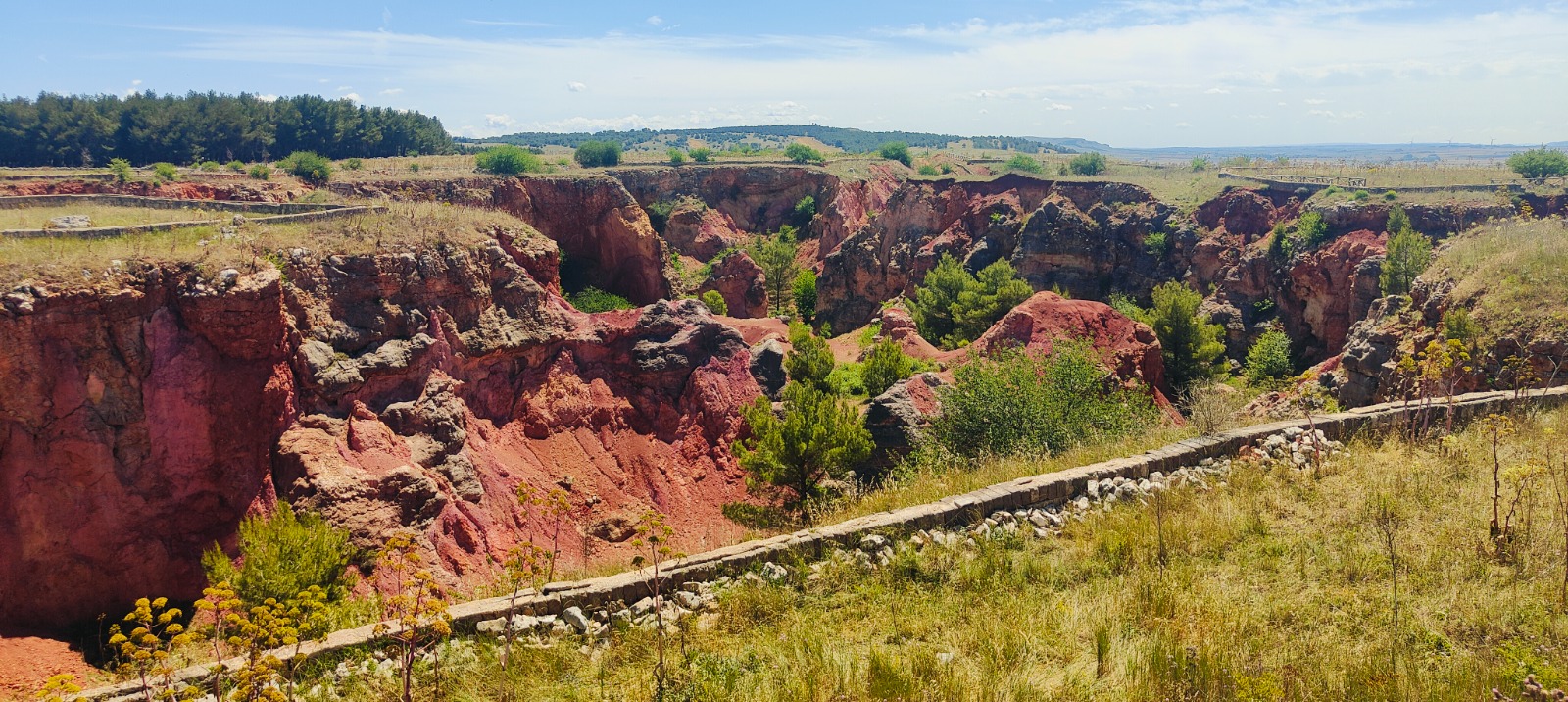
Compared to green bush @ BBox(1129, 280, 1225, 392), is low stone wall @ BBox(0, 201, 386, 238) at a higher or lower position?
higher

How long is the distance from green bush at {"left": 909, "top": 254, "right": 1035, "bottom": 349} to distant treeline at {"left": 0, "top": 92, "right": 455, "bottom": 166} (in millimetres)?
42756

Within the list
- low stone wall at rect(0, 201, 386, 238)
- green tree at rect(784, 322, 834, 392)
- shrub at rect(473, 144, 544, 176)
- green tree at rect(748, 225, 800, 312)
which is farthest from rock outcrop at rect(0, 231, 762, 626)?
shrub at rect(473, 144, 544, 176)

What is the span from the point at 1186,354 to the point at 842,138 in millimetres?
179651

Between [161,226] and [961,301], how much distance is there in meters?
26.5

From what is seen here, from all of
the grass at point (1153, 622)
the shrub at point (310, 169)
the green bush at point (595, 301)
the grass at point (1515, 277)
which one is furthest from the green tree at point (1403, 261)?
the shrub at point (310, 169)

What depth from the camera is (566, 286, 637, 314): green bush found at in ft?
85.7

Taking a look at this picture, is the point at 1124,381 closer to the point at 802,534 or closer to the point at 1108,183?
the point at 802,534

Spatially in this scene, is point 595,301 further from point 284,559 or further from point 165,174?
point 165,174

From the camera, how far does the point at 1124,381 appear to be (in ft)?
62.3

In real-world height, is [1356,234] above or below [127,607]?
above

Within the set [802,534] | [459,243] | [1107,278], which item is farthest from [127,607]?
[1107,278]

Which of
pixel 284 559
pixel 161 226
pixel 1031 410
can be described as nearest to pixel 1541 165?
pixel 1031 410

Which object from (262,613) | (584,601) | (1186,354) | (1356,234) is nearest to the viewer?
(262,613)

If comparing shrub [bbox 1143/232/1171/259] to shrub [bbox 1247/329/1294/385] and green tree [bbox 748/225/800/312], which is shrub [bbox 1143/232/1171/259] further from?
green tree [bbox 748/225/800/312]
